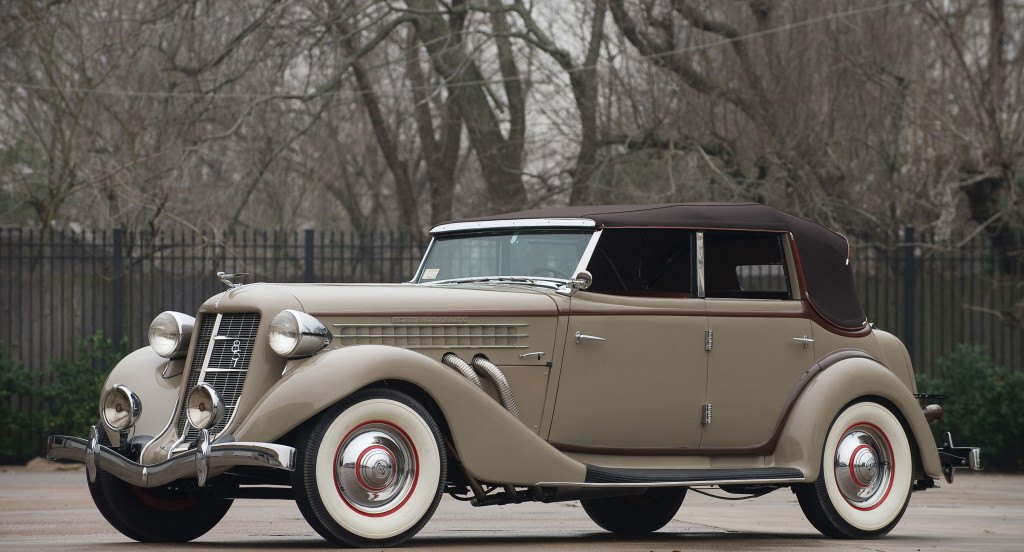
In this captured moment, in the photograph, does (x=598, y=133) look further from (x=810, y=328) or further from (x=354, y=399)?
(x=354, y=399)

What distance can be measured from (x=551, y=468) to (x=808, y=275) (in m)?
2.25

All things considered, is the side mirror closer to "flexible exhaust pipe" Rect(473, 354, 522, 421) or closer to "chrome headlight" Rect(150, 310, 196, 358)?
A: "flexible exhaust pipe" Rect(473, 354, 522, 421)

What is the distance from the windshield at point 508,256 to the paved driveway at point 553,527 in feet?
4.81

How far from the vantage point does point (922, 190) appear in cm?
1767

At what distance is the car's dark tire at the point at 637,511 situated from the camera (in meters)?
8.50

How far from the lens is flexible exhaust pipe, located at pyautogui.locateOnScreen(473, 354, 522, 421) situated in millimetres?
7039

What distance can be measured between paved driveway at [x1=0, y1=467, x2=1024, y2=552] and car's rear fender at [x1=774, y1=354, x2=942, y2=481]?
1.50 feet

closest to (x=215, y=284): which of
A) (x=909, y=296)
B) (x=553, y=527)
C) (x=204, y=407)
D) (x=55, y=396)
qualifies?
(x=55, y=396)

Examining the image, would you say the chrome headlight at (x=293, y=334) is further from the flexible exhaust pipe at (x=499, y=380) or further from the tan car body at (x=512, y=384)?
the flexible exhaust pipe at (x=499, y=380)

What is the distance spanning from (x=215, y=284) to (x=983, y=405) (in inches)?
331

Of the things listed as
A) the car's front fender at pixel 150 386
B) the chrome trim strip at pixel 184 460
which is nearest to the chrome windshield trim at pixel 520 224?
the car's front fender at pixel 150 386

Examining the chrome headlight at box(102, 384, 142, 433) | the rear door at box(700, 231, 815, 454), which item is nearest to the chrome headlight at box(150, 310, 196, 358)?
the chrome headlight at box(102, 384, 142, 433)

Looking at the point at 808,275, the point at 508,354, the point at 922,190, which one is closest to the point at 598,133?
the point at 922,190

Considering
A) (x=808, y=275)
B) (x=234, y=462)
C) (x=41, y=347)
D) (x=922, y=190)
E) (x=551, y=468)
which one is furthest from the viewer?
(x=922, y=190)
